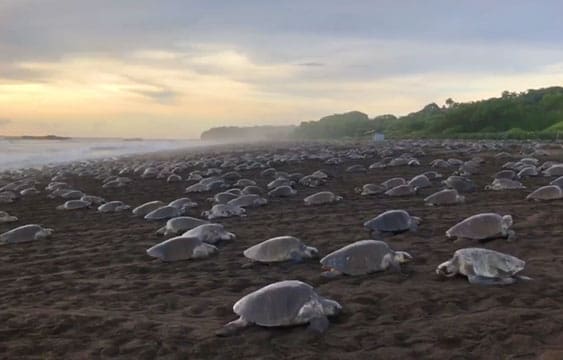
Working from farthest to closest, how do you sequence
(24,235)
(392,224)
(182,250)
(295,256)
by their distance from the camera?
(24,235) → (392,224) → (182,250) → (295,256)

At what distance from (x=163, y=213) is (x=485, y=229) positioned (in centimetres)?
596

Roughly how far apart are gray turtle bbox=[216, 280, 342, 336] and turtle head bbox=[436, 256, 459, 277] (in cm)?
138

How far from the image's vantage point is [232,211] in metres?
10.4

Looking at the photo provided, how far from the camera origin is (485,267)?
18.0 ft

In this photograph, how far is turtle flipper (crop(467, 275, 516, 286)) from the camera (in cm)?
532

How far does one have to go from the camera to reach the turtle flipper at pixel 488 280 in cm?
532

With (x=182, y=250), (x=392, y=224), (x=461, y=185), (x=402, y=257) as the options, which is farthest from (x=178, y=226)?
(x=461, y=185)

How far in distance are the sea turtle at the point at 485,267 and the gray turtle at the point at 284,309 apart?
1.44 meters

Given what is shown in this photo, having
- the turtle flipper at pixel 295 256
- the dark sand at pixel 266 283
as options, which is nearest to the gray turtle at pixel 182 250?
the dark sand at pixel 266 283

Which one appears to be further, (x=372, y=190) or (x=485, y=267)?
(x=372, y=190)

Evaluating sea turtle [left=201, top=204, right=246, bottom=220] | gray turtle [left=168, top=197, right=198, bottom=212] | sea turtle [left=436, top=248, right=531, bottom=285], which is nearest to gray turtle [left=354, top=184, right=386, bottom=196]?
sea turtle [left=201, top=204, right=246, bottom=220]

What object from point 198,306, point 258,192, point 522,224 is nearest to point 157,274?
point 198,306

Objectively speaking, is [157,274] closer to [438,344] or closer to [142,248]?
[142,248]

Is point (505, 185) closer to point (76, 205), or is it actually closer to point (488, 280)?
point (488, 280)
